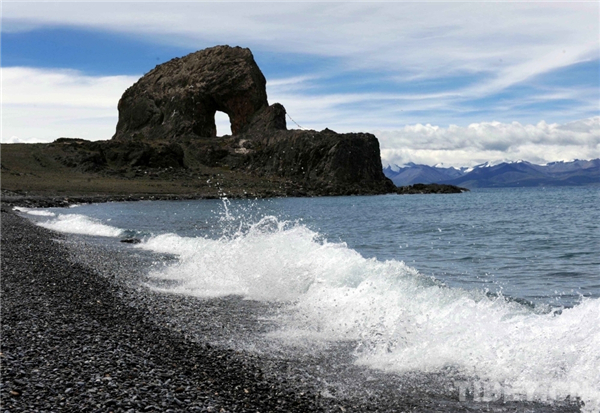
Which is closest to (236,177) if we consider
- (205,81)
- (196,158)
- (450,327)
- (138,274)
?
(196,158)

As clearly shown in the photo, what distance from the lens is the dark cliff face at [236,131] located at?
14050 cm

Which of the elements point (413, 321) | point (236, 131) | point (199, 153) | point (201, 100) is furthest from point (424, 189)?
point (413, 321)

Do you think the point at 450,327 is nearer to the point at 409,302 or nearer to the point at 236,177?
the point at 409,302

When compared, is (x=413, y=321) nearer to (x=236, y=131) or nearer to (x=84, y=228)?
(x=84, y=228)

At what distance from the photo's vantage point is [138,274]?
18703 millimetres

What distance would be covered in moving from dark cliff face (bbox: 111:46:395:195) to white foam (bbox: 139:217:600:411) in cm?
11138

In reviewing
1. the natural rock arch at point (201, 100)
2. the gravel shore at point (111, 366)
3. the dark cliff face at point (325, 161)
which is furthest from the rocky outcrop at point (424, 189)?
the gravel shore at point (111, 366)

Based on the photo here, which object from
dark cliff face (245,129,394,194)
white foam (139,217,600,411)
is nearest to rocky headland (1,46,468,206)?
dark cliff face (245,129,394,194)

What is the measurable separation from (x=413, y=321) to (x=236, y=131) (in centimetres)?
16496

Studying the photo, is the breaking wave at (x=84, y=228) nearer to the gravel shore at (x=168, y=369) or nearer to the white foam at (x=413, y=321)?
the white foam at (x=413, y=321)

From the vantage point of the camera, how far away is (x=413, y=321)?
11453 millimetres

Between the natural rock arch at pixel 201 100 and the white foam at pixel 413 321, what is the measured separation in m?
156

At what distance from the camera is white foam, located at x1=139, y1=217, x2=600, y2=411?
8.60 m

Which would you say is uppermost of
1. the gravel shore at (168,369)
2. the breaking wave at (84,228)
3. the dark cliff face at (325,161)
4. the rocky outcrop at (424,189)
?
the dark cliff face at (325,161)
